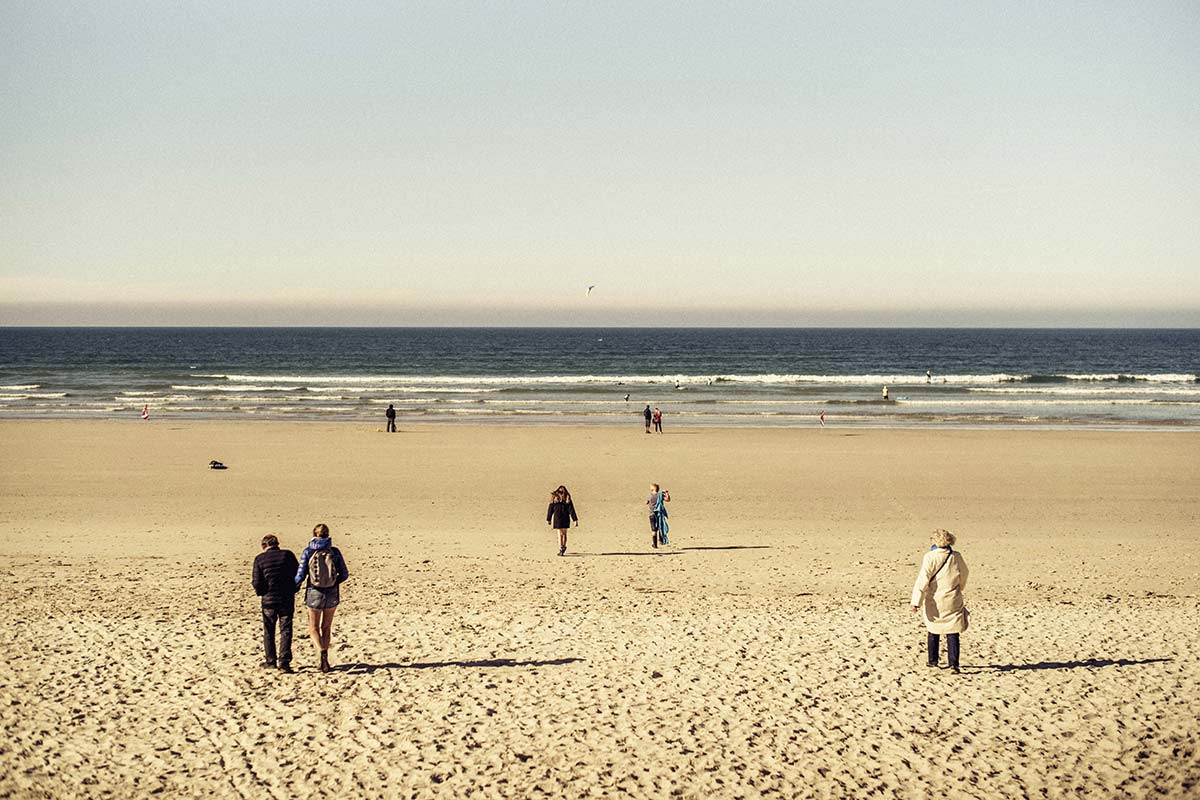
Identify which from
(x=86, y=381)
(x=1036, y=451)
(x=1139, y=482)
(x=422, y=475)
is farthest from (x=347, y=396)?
(x=1139, y=482)

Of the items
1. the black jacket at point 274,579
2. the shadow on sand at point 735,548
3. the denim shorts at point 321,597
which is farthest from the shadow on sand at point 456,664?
the shadow on sand at point 735,548

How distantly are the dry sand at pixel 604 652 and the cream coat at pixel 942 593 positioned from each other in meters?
0.58

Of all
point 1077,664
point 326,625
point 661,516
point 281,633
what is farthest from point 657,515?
point 281,633

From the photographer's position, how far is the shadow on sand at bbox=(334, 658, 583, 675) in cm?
908

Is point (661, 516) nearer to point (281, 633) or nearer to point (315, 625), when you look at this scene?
point (315, 625)

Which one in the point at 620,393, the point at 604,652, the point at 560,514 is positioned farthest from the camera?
the point at 620,393

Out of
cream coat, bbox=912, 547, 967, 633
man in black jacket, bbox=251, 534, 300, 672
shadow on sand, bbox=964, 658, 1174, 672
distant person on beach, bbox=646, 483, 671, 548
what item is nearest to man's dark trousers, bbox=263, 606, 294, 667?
man in black jacket, bbox=251, 534, 300, 672

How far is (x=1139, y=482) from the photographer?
24.5 m

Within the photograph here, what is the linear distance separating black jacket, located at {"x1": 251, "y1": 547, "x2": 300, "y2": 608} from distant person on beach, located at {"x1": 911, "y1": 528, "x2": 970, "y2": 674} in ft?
20.4

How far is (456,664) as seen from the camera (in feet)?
30.4

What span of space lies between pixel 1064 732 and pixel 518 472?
62.3ft

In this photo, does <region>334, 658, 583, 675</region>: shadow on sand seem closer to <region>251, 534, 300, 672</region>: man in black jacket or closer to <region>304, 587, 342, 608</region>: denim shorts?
<region>251, 534, 300, 672</region>: man in black jacket

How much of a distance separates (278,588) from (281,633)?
444mm

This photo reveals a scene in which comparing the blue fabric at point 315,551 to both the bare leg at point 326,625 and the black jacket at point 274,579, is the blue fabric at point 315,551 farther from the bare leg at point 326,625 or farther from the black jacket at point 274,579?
the bare leg at point 326,625
